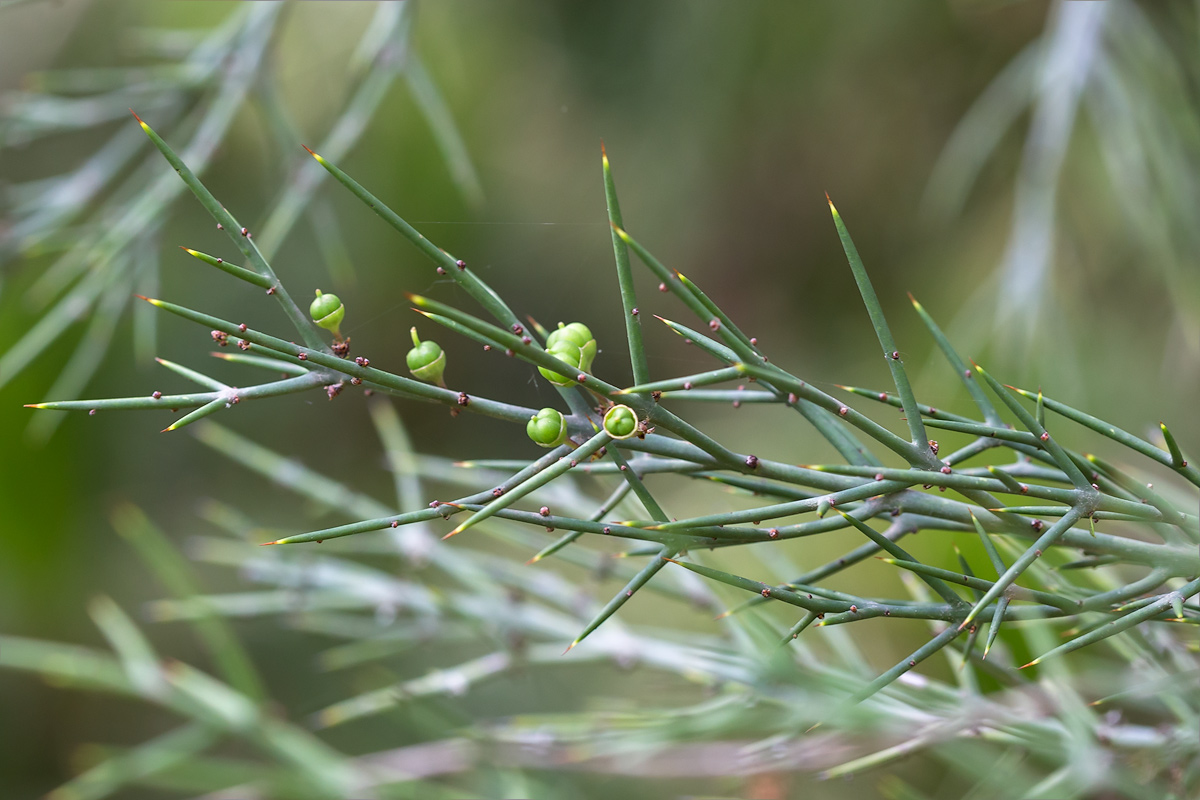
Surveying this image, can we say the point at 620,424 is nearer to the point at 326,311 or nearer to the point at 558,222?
the point at 326,311

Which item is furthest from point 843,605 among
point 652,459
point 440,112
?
point 440,112

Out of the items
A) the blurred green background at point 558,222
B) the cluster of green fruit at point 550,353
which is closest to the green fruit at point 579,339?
the cluster of green fruit at point 550,353

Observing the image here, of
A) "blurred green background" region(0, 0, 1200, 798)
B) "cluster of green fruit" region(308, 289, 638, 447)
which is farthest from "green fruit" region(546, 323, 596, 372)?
"blurred green background" region(0, 0, 1200, 798)

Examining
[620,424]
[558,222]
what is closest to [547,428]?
[620,424]

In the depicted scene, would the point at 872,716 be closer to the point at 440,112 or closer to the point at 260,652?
the point at 440,112

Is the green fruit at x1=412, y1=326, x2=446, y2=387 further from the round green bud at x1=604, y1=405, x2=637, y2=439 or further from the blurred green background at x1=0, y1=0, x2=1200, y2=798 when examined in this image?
the blurred green background at x1=0, y1=0, x2=1200, y2=798
